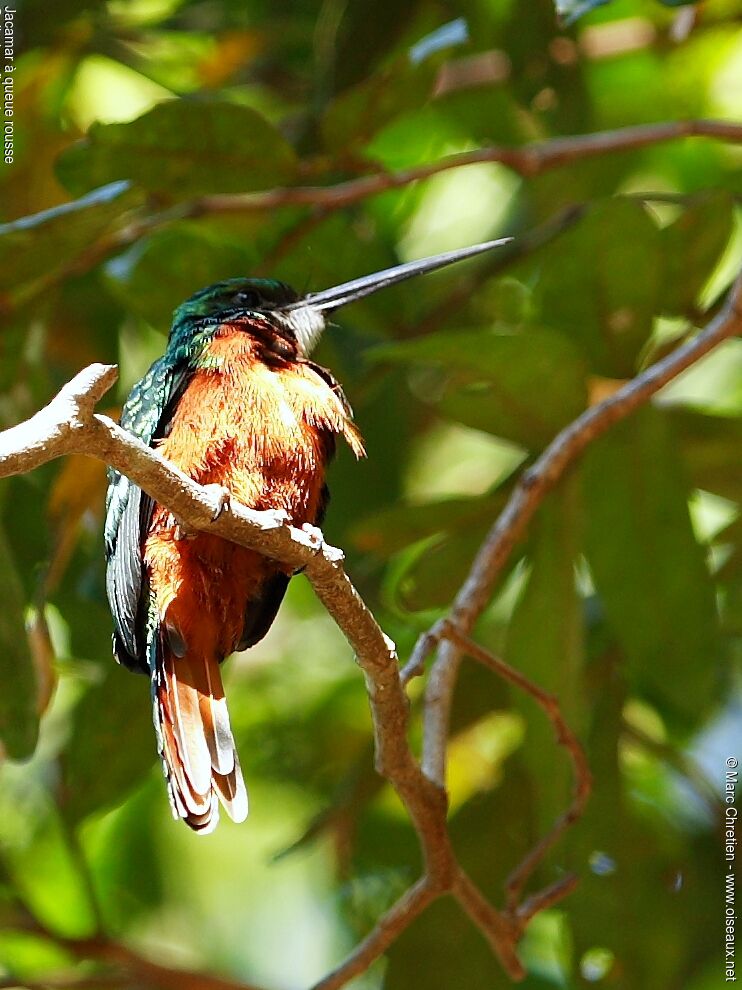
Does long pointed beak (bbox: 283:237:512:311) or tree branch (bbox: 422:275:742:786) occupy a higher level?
long pointed beak (bbox: 283:237:512:311)

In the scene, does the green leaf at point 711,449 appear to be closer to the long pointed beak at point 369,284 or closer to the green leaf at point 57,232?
the long pointed beak at point 369,284

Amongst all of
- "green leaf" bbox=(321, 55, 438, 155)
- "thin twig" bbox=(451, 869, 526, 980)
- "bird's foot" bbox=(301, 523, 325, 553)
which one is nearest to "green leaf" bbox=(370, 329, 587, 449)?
"green leaf" bbox=(321, 55, 438, 155)

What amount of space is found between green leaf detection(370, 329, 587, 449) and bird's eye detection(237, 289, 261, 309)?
0.21 metres

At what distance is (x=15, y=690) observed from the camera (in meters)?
2.08

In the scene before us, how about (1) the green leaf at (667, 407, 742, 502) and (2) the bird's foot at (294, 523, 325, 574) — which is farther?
(1) the green leaf at (667, 407, 742, 502)

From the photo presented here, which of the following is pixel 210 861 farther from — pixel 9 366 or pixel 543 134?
pixel 543 134

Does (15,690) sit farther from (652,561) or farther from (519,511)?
(652,561)

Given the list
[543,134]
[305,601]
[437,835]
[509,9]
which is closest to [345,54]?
[509,9]

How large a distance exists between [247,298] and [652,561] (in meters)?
0.79

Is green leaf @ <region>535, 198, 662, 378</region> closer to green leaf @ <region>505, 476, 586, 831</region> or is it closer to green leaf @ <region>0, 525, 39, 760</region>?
green leaf @ <region>505, 476, 586, 831</region>

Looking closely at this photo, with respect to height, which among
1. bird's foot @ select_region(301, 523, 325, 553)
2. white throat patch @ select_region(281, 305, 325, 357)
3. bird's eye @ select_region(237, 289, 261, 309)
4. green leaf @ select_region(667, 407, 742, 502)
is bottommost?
green leaf @ select_region(667, 407, 742, 502)

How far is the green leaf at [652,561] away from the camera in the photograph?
228 cm

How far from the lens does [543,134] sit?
3.30 m

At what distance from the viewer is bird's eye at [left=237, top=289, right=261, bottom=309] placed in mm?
2238
